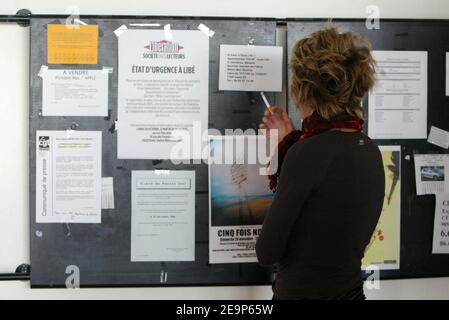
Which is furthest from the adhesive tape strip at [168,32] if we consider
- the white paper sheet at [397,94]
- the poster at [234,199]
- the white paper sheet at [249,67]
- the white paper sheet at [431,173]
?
the white paper sheet at [431,173]

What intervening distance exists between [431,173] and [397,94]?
13.4 inches

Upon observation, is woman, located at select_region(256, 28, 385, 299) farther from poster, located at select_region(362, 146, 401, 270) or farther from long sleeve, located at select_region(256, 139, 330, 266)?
poster, located at select_region(362, 146, 401, 270)

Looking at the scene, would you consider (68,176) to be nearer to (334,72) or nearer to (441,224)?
(334,72)

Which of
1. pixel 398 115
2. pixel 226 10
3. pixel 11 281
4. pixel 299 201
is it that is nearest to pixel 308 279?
pixel 299 201

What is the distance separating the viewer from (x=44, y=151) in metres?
1.58

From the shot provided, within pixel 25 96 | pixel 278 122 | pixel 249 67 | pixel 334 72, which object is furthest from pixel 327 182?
pixel 25 96

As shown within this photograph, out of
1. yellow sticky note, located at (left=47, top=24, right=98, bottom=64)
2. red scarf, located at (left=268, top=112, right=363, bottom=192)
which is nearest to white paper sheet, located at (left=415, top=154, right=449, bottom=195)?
red scarf, located at (left=268, top=112, right=363, bottom=192)

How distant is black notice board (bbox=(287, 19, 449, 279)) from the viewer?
1.65m

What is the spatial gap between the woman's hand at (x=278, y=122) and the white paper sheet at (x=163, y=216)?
12.8 inches

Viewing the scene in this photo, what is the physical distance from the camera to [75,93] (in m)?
1.58

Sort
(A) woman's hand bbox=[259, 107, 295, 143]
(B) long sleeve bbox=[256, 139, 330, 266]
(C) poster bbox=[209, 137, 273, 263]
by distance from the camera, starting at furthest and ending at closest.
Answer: (C) poster bbox=[209, 137, 273, 263], (A) woman's hand bbox=[259, 107, 295, 143], (B) long sleeve bbox=[256, 139, 330, 266]

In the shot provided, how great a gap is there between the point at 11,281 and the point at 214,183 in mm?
851

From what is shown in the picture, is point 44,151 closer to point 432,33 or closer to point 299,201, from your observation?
point 299,201

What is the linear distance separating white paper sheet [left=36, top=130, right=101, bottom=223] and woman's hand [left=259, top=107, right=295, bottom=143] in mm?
623
